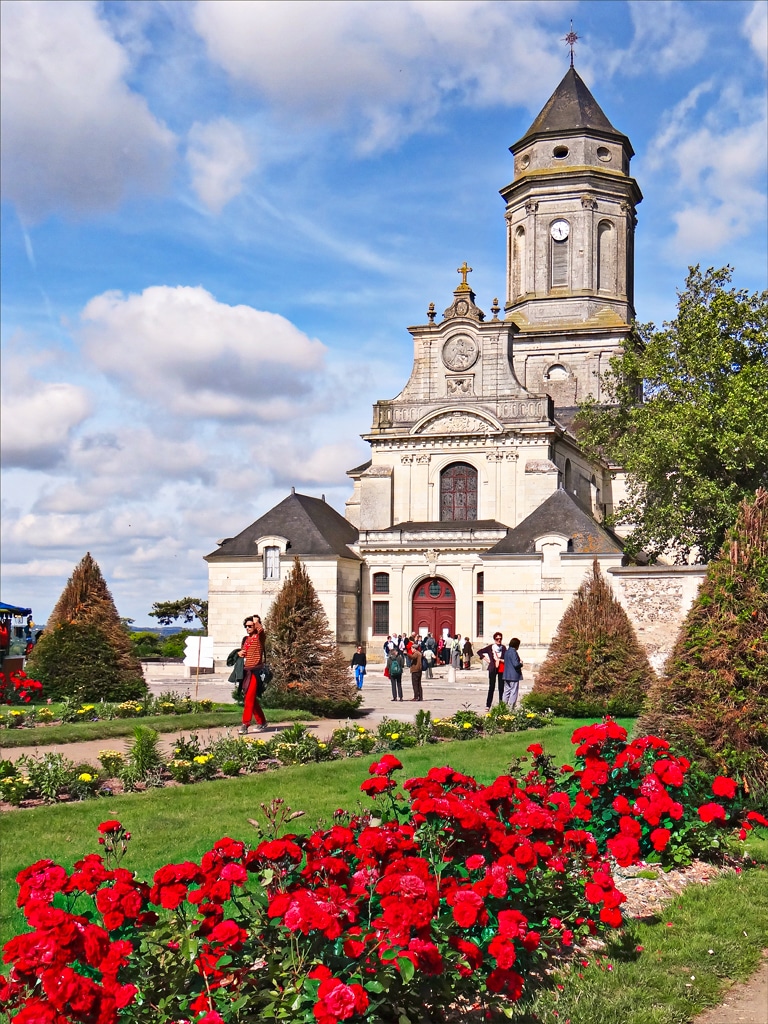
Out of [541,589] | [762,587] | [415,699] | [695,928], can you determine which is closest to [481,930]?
[695,928]

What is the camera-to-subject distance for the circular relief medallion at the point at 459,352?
147 ft

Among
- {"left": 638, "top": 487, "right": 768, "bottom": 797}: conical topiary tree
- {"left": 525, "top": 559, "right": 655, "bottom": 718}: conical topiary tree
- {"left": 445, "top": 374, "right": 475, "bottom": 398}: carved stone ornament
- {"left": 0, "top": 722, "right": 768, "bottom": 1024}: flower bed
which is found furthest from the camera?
{"left": 445, "top": 374, "right": 475, "bottom": 398}: carved stone ornament

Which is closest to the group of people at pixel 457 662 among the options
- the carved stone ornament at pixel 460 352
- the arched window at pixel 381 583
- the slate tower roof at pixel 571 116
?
the arched window at pixel 381 583

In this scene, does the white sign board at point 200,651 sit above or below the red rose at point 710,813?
above

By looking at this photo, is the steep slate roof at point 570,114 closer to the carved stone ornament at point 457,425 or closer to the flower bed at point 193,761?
the carved stone ornament at point 457,425

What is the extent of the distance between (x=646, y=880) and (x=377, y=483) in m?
37.5

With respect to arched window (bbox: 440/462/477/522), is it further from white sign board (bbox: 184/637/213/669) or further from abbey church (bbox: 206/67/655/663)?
white sign board (bbox: 184/637/213/669)

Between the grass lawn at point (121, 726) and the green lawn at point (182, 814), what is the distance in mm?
4209

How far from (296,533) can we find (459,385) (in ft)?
31.8

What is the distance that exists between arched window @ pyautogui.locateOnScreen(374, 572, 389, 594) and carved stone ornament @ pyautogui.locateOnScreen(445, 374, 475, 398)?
27.6ft

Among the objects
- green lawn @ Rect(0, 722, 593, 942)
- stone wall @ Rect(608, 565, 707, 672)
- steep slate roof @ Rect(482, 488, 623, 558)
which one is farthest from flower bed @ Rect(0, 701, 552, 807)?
steep slate roof @ Rect(482, 488, 623, 558)

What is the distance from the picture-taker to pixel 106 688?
19719mm

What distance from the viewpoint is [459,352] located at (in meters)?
45.1

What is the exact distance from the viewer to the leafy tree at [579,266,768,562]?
29734mm
